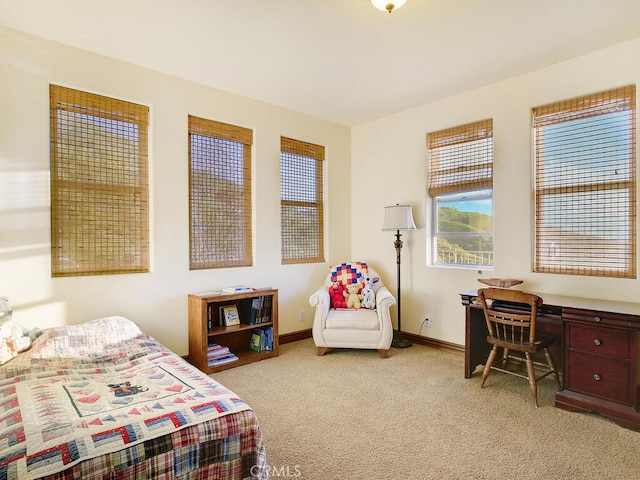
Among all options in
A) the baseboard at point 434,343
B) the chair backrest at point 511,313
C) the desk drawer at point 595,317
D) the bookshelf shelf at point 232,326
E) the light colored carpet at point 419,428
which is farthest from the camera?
the baseboard at point 434,343

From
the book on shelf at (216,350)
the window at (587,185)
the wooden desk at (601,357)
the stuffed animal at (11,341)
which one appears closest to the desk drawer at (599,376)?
the wooden desk at (601,357)

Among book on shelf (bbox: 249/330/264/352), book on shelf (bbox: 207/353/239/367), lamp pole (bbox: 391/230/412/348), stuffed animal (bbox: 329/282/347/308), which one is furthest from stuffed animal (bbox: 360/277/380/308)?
book on shelf (bbox: 207/353/239/367)

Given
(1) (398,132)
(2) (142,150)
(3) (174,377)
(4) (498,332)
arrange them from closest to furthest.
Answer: (3) (174,377) < (4) (498,332) < (2) (142,150) < (1) (398,132)

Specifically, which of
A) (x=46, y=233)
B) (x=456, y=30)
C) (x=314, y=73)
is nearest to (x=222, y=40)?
(x=314, y=73)

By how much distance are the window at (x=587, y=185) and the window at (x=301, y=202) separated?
2.39 meters

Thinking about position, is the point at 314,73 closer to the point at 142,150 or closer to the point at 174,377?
the point at 142,150

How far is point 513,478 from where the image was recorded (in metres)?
1.83

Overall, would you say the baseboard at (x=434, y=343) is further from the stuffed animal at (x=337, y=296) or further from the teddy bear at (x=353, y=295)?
the stuffed animal at (x=337, y=296)

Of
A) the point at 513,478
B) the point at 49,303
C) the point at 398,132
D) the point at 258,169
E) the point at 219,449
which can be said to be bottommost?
the point at 513,478

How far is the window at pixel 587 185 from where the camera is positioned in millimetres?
2887

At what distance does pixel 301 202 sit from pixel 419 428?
9.37 ft

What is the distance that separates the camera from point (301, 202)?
4492 mm

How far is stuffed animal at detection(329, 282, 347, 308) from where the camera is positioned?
158 inches

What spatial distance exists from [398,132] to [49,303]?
3831 mm
